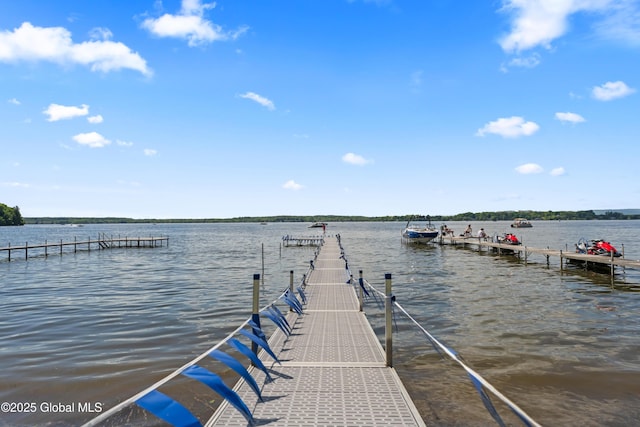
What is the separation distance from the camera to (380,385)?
6.64 meters

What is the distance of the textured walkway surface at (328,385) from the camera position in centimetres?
546

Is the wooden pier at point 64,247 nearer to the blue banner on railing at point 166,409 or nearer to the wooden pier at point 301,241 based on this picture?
the wooden pier at point 301,241

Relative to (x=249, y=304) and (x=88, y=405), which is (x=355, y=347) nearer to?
(x=88, y=405)

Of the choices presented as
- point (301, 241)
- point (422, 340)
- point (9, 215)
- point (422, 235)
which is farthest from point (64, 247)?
point (9, 215)

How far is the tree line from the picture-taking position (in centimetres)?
17938

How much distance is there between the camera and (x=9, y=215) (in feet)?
602

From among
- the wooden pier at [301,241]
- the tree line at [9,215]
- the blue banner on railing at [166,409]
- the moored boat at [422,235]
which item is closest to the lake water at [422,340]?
the blue banner on railing at [166,409]

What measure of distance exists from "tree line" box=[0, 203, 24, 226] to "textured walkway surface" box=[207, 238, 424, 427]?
713 ft

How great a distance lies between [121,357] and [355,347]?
6.20 meters

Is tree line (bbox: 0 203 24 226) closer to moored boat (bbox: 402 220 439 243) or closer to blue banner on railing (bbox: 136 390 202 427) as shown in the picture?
moored boat (bbox: 402 220 439 243)

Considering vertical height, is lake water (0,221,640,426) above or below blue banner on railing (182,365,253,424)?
below

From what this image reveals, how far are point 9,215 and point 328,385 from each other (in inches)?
8874

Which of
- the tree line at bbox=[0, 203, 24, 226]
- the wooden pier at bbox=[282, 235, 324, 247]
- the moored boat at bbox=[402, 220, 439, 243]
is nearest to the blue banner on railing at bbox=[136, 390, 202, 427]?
the wooden pier at bbox=[282, 235, 324, 247]

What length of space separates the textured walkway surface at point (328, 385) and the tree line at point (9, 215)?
217 meters
